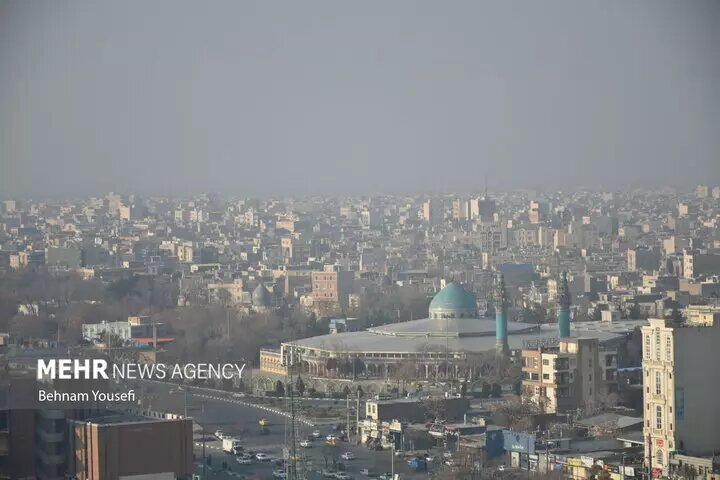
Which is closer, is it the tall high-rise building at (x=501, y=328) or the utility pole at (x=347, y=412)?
the utility pole at (x=347, y=412)

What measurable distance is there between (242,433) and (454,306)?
30.5 feet

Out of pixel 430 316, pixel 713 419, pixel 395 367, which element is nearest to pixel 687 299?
pixel 430 316

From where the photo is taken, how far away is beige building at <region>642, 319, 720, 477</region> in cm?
1506

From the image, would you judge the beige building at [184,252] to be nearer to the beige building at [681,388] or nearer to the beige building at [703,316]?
the beige building at [703,316]

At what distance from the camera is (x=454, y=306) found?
26188 mm

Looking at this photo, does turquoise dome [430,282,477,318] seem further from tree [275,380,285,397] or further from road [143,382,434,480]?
road [143,382,434,480]

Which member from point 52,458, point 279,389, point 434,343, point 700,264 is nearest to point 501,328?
point 434,343

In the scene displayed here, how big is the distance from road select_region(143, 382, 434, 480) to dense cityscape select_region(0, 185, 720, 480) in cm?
4

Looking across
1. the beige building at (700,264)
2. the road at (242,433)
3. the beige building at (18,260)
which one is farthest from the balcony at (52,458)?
the beige building at (18,260)

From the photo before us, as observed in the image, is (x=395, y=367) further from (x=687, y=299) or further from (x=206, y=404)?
(x=687, y=299)

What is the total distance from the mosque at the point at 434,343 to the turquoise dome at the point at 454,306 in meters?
0.47

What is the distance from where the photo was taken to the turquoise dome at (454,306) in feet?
85.5

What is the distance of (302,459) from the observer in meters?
15.4

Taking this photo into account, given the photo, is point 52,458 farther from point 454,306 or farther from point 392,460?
point 454,306
